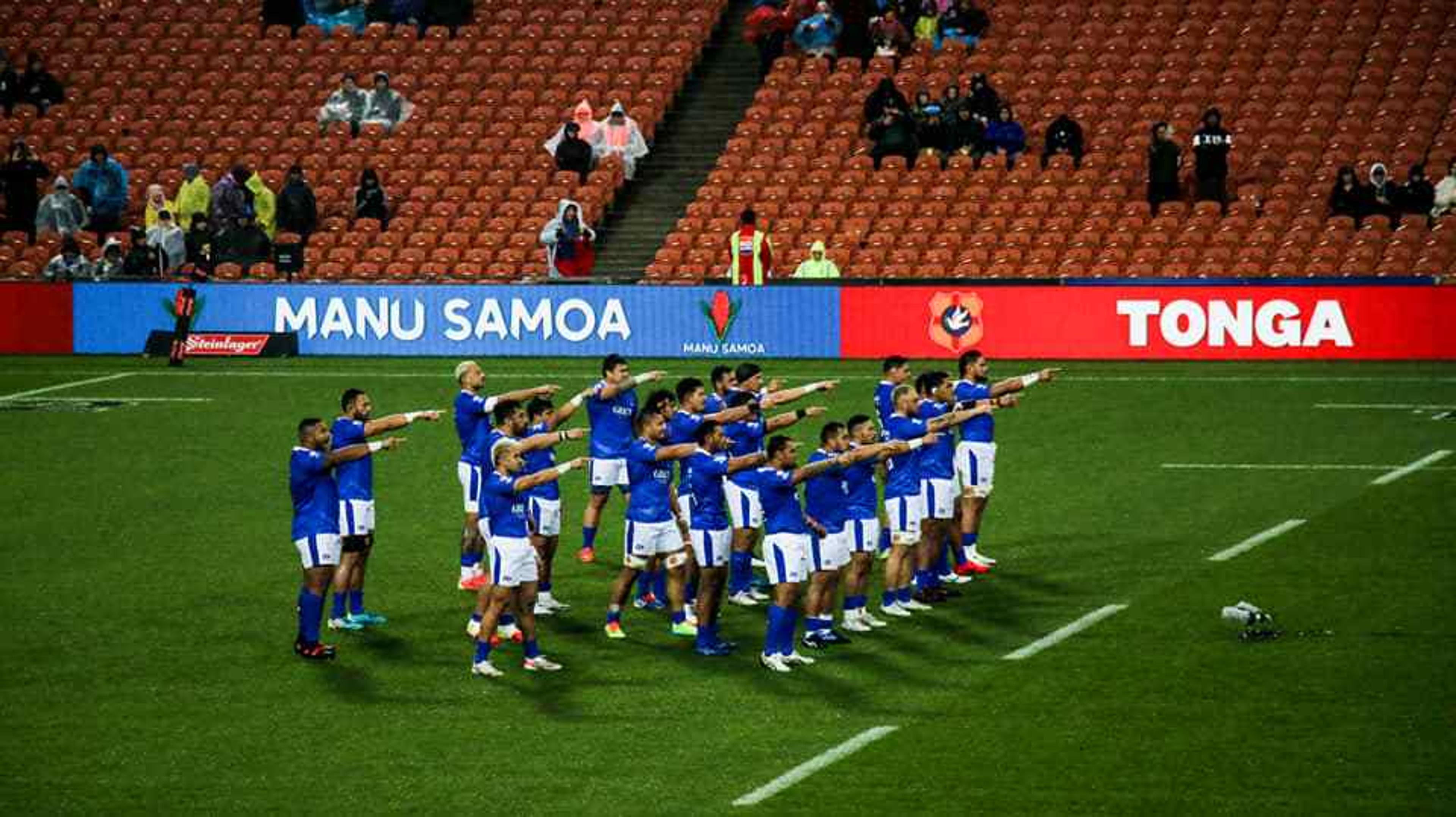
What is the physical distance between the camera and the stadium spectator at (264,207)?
43.9m

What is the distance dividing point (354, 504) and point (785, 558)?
407 cm

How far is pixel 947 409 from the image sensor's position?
2308cm

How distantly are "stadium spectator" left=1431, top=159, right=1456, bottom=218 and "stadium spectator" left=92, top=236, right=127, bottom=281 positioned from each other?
2177cm

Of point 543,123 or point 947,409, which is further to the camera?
point 543,123

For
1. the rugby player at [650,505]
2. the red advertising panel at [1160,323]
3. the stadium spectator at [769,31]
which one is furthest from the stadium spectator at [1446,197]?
the rugby player at [650,505]

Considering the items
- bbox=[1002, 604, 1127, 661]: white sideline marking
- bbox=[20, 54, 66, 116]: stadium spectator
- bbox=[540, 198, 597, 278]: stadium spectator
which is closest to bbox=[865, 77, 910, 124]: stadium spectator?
bbox=[540, 198, 597, 278]: stadium spectator

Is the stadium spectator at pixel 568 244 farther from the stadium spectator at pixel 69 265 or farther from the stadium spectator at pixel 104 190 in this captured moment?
the stadium spectator at pixel 104 190

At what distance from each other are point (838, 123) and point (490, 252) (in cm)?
663

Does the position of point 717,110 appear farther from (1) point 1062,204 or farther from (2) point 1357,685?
(2) point 1357,685

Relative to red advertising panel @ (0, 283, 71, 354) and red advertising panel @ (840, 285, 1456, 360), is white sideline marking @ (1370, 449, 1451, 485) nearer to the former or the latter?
red advertising panel @ (840, 285, 1456, 360)

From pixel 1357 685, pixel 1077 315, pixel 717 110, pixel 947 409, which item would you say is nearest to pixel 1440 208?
pixel 1077 315

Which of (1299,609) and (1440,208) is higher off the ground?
(1440,208)

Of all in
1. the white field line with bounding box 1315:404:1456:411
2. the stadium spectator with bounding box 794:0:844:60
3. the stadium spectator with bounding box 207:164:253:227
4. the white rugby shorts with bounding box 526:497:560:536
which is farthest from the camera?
the stadium spectator with bounding box 794:0:844:60

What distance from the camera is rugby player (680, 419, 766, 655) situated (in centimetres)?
1988
